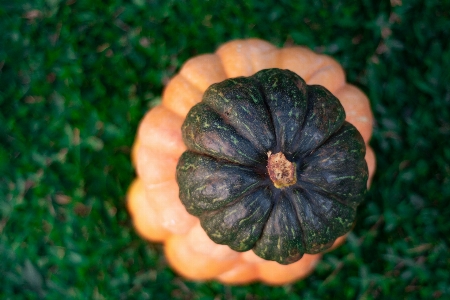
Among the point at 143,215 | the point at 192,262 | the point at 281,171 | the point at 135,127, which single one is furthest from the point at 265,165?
the point at 135,127

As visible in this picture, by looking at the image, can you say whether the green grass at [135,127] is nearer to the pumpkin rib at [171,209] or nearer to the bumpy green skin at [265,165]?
the pumpkin rib at [171,209]

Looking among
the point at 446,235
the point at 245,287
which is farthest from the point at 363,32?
the point at 245,287

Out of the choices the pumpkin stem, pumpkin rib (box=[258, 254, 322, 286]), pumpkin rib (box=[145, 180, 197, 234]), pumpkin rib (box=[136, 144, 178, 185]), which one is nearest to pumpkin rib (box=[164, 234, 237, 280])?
pumpkin rib (box=[145, 180, 197, 234])

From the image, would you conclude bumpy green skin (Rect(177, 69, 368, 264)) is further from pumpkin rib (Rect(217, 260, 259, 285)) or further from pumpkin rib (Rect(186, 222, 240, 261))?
pumpkin rib (Rect(217, 260, 259, 285))

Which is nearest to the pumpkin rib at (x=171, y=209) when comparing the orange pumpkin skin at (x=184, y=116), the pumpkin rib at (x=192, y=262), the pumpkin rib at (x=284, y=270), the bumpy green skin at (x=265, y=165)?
the orange pumpkin skin at (x=184, y=116)

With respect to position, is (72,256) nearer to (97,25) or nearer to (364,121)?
(97,25)
